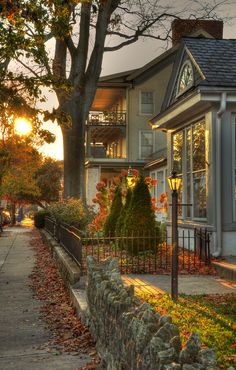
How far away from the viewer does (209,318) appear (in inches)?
256

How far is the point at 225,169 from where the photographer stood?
39.2 feet

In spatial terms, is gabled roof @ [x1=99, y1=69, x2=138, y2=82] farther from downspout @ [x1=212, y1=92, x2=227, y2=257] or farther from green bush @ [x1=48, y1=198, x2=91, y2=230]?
downspout @ [x1=212, y1=92, x2=227, y2=257]

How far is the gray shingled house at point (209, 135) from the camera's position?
11789 mm

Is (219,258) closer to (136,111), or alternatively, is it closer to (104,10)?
(104,10)

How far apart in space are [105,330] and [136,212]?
24.5 feet

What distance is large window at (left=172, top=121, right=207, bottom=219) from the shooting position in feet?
42.6

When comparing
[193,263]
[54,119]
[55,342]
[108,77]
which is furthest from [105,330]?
[108,77]

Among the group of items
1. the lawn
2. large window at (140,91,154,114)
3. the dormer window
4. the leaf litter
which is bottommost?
the leaf litter

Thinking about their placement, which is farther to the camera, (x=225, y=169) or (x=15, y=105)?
(x=225, y=169)

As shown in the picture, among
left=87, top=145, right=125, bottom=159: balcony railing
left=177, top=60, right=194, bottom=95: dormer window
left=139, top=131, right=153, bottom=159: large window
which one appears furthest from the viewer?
left=87, top=145, right=125, bottom=159: balcony railing

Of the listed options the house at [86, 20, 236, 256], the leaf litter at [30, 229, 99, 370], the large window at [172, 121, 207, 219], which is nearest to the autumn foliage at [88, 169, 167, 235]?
the large window at [172, 121, 207, 219]

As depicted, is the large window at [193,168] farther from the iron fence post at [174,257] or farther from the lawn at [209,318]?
the lawn at [209,318]

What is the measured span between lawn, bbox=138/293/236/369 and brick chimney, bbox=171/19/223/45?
2082 centimetres

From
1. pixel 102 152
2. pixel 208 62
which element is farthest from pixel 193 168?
pixel 102 152
